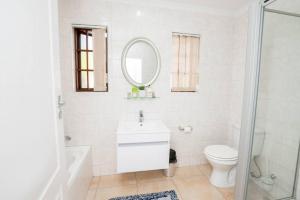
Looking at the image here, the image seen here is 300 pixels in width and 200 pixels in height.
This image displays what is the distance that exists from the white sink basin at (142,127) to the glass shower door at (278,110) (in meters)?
0.92

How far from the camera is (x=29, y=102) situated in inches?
26.0

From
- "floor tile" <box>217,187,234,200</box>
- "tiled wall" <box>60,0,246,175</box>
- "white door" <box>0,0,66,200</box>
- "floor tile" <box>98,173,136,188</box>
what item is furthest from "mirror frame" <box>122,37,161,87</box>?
"floor tile" <box>217,187,234,200</box>

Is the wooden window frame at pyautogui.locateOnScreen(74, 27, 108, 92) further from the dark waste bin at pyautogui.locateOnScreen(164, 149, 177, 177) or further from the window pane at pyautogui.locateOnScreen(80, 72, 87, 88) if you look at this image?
the dark waste bin at pyautogui.locateOnScreen(164, 149, 177, 177)

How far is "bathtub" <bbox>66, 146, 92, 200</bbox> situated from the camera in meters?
1.35

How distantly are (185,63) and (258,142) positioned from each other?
1341 millimetres

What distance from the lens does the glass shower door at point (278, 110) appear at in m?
1.30

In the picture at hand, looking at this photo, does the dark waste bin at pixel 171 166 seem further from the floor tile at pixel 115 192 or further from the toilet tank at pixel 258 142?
the toilet tank at pixel 258 142

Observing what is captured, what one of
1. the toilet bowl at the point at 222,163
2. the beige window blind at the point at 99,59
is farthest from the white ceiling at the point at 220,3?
the toilet bowl at the point at 222,163

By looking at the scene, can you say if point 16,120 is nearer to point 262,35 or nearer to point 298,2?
point 262,35

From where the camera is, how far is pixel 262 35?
46.1 inches

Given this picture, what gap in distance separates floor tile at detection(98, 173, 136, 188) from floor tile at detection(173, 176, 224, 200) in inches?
22.8

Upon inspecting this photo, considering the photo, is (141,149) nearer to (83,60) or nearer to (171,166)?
(171,166)

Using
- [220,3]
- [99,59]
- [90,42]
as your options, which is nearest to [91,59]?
[99,59]

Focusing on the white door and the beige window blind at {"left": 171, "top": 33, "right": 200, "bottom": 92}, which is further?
the beige window blind at {"left": 171, "top": 33, "right": 200, "bottom": 92}
